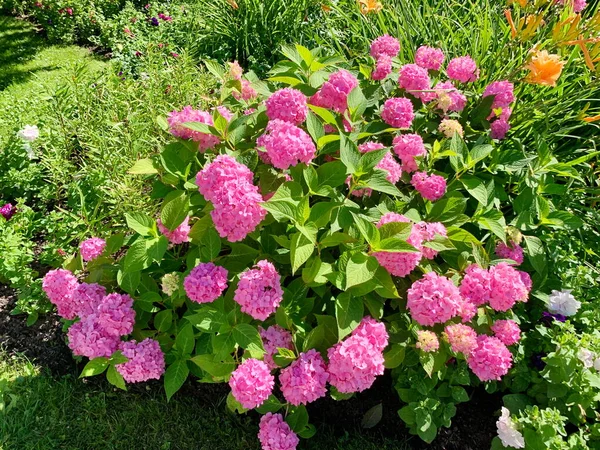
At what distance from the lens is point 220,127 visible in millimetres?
1851

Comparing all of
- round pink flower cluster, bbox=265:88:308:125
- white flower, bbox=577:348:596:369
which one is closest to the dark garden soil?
white flower, bbox=577:348:596:369

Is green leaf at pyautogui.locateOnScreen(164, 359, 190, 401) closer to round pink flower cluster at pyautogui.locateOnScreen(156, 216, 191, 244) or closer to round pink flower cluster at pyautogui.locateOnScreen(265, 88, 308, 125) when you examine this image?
round pink flower cluster at pyautogui.locateOnScreen(156, 216, 191, 244)

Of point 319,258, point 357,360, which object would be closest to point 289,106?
point 319,258

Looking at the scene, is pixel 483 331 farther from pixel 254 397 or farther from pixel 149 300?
pixel 149 300

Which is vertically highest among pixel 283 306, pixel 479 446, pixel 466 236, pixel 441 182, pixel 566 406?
pixel 441 182

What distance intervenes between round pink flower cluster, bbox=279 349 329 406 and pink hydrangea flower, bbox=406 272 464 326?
1.18ft

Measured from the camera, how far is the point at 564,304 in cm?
203

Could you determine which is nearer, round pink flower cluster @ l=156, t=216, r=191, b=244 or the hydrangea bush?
the hydrangea bush

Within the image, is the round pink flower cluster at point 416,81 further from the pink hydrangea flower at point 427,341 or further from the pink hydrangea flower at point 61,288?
the pink hydrangea flower at point 61,288

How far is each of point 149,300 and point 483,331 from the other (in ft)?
4.12

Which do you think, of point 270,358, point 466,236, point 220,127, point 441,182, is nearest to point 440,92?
point 441,182

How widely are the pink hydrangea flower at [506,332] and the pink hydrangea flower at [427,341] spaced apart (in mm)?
298

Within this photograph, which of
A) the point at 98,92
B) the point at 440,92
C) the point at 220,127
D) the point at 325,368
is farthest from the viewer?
the point at 98,92

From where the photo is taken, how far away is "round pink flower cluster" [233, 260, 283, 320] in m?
1.58
